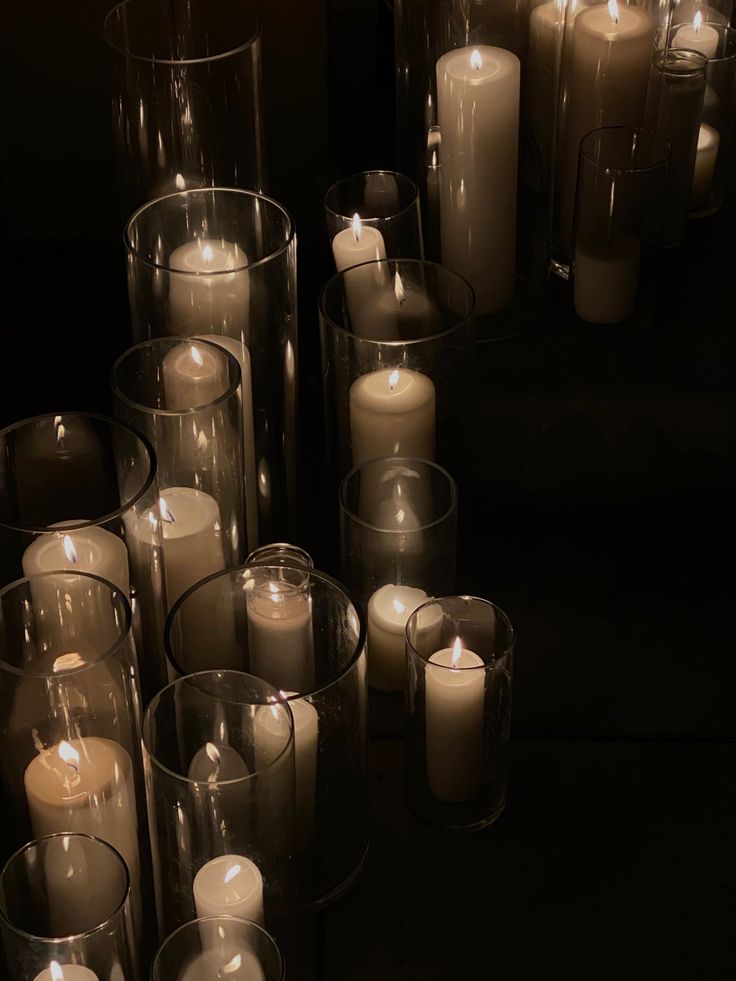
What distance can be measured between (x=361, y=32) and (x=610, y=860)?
37.8 inches

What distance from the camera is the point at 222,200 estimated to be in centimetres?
112

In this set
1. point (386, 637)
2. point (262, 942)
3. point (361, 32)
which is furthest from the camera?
point (361, 32)

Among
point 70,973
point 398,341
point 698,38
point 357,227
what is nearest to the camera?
point 70,973

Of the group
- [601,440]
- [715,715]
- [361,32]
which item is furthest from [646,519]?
[361,32]

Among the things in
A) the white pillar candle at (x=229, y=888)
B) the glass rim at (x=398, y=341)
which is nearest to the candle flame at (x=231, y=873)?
the white pillar candle at (x=229, y=888)

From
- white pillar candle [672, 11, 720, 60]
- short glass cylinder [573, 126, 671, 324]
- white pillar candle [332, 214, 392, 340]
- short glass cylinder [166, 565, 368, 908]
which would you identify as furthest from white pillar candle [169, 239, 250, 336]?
white pillar candle [672, 11, 720, 60]

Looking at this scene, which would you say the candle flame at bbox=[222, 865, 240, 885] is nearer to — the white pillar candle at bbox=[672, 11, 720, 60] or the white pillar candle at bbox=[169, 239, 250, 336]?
the white pillar candle at bbox=[169, 239, 250, 336]

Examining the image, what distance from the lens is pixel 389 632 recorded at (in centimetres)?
105

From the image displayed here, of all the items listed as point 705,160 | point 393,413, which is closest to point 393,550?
point 393,413

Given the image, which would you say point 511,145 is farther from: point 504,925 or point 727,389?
point 504,925

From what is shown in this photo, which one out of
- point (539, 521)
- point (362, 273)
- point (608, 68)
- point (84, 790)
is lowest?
point (539, 521)

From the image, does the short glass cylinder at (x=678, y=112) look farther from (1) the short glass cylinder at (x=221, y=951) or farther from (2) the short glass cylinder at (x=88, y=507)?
(1) the short glass cylinder at (x=221, y=951)

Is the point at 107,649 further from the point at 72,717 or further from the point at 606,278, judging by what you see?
the point at 606,278

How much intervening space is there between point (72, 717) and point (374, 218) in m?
0.57
